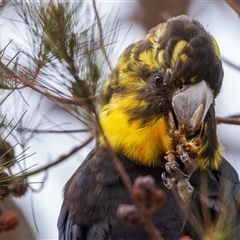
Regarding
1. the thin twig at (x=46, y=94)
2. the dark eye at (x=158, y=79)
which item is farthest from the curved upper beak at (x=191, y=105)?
the thin twig at (x=46, y=94)

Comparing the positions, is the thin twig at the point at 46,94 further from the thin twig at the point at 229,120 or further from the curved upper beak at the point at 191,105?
Answer: the thin twig at the point at 229,120

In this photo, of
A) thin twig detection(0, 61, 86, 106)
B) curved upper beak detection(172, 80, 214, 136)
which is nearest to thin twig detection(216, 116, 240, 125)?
curved upper beak detection(172, 80, 214, 136)

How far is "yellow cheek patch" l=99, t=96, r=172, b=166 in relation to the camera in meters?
2.44

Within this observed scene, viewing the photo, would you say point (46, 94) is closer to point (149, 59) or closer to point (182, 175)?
point (182, 175)

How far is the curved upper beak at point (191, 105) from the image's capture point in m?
2.27

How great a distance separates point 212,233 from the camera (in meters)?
1.59

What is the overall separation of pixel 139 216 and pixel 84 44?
0.56m

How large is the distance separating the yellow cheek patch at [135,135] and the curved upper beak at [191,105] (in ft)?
0.40

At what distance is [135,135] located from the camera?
2.50 meters

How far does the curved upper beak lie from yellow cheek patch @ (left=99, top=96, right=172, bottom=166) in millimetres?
123

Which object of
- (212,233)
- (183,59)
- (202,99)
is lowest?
(212,233)

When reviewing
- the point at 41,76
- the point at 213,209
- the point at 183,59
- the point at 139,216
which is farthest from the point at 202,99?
the point at 139,216

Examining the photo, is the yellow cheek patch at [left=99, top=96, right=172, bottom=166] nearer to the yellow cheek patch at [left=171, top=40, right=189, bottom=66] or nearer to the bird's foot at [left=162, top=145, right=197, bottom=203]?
the yellow cheek patch at [left=171, top=40, right=189, bottom=66]

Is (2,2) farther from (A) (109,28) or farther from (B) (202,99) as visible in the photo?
(B) (202,99)
